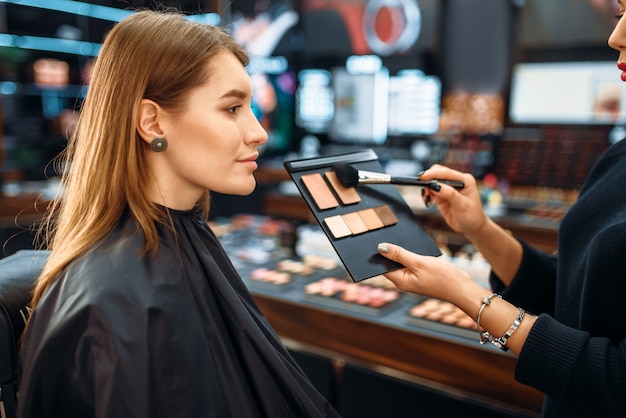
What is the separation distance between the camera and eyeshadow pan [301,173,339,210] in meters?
1.20

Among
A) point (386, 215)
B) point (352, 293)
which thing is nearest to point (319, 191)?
point (386, 215)

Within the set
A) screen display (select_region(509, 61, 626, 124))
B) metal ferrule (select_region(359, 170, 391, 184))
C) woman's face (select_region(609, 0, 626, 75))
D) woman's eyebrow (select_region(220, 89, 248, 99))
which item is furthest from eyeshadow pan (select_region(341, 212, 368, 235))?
screen display (select_region(509, 61, 626, 124))

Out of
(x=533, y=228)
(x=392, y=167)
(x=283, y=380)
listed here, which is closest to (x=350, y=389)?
(x=283, y=380)

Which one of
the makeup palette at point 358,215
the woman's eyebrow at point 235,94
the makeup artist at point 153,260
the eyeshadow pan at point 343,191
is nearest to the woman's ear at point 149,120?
the makeup artist at point 153,260

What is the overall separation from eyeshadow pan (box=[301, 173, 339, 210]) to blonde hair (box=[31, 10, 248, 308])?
12.6 inches

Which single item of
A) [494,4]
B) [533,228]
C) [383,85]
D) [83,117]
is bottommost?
[533,228]

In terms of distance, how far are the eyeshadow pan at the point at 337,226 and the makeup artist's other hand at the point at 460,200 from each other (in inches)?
12.4

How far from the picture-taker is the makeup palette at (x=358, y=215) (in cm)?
114

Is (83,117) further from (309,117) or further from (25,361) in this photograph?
(309,117)

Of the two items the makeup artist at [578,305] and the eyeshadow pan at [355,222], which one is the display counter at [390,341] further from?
the eyeshadow pan at [355,222]

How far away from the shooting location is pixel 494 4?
4.51 metres

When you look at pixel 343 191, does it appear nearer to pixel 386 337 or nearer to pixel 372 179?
pixel 372 179

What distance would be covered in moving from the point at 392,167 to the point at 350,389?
3.21 metres

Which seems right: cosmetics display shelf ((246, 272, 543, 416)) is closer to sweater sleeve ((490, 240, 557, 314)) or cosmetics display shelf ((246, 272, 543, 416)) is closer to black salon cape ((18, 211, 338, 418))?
sweater sleeve ((490, 240, 557, 314))
